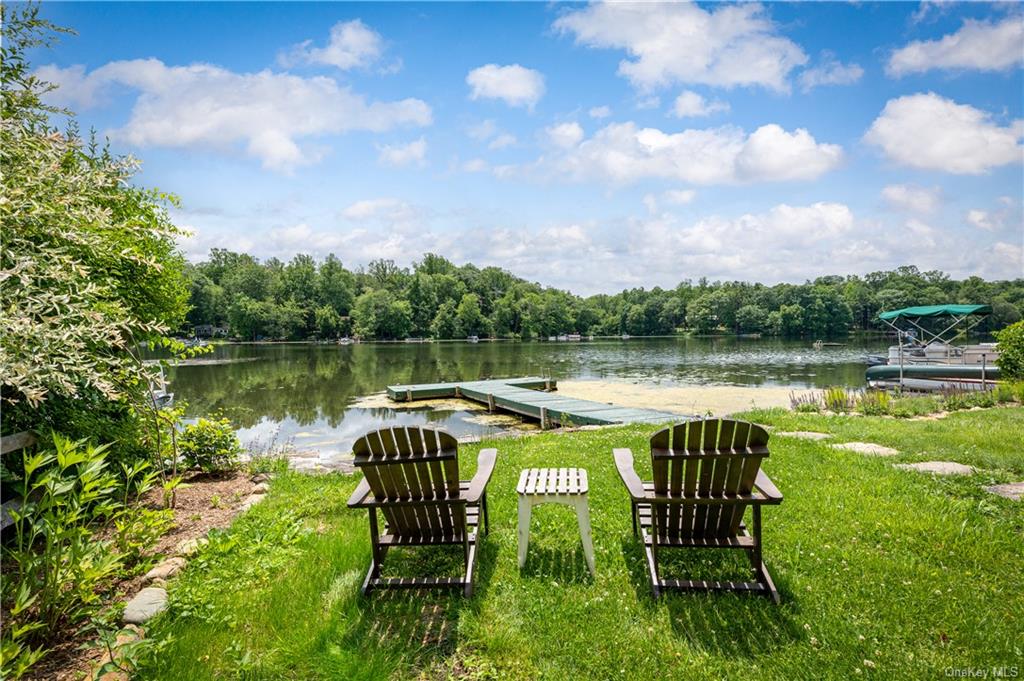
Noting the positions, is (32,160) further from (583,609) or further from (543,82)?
(543,82)

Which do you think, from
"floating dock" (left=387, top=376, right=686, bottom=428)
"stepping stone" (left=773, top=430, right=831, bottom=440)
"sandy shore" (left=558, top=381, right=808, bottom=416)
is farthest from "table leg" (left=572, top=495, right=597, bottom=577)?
"sandy shore" (left=558, top=381, right=808, bottom=416)

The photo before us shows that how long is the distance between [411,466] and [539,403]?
12083mm

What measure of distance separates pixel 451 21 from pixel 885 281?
110m

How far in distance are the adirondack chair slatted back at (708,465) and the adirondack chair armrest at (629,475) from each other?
13 cm

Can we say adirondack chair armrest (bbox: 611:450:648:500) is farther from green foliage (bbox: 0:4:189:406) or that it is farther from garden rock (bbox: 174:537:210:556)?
garden rock (bbox: 174:537:210:556)

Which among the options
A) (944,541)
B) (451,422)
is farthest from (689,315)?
(944,541)

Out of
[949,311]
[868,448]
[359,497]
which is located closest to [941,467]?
[868,448]

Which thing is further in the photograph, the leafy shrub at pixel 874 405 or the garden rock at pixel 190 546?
the leafy shrub at pixel 874 405

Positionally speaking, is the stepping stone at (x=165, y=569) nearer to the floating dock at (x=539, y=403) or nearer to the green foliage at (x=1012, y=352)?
the floating dock at (x=539, y=403)

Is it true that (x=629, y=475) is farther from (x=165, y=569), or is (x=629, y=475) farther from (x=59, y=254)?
(x=59, y=254)

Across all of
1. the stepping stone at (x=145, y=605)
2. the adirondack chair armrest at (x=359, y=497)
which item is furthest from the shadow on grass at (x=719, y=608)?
the stepping stone at (x=145, y=605)

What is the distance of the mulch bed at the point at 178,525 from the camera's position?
256 centimetres

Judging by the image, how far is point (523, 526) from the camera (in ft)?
11.7

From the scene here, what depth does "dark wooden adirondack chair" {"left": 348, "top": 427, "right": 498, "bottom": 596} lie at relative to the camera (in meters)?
3.20
